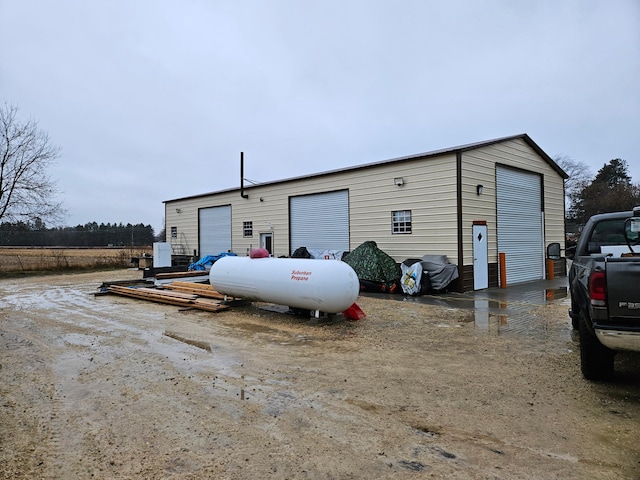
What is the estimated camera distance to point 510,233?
45.8 ft

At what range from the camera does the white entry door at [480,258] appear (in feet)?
40.3

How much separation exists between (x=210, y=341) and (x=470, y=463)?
181 inches

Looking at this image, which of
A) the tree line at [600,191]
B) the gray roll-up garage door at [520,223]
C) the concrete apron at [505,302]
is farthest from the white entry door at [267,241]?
the tree line at [600,191]

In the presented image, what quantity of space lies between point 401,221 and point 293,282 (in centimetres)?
683

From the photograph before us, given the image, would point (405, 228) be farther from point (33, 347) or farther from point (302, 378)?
point (33, 347)

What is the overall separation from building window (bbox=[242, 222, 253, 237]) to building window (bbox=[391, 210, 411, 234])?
839 cm

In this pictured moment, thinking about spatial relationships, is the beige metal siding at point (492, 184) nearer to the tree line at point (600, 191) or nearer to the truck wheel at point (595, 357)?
the truck wheel at point (595, 357)

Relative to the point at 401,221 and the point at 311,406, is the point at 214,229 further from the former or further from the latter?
the point at 311,406

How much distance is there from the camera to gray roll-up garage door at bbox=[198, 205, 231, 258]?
20.8 metres

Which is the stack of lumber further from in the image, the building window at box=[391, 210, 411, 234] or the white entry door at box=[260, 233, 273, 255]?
the white entry door at box=[260, 233, 273, 255]

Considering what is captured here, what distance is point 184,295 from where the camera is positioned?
10.3 meters

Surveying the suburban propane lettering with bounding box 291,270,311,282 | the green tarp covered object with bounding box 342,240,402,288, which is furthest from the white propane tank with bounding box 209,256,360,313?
the green tarp covered object with bounding box 342,240,402,288

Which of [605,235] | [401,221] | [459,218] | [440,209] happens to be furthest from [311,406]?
[401,221]

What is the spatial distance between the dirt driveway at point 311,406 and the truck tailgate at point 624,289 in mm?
948
